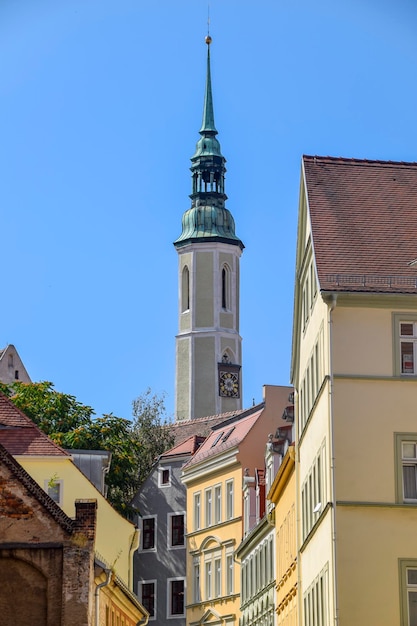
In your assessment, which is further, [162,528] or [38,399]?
[162,528]

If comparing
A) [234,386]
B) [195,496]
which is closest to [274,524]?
[195,496]

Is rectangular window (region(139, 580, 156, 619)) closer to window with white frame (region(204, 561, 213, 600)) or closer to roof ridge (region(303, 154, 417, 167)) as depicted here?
window with white frame (region(204, 561, 213, 600))

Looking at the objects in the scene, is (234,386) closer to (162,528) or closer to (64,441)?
(162,528)

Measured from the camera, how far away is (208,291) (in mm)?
158875

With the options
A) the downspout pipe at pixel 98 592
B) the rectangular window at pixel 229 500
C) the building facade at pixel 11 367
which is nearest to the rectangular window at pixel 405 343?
the downspout pipe at pixel 98 592

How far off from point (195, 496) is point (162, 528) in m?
4.96

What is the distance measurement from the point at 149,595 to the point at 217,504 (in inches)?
374

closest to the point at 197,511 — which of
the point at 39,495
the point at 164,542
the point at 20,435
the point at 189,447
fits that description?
the point at 164,542

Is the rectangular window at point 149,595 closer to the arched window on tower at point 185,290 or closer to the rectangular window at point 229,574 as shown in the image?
the rectangular window at point 229,574

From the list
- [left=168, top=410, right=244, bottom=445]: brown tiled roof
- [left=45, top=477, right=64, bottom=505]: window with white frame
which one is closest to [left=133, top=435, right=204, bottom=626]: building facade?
[left=168, top=410, right=244, bottom=445]: brown tiled roof

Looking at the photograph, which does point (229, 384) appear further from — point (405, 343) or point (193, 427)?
point (405, 343)

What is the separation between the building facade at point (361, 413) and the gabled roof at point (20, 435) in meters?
8.10

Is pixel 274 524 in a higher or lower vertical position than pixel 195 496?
lower

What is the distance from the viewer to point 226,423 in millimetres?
86438
